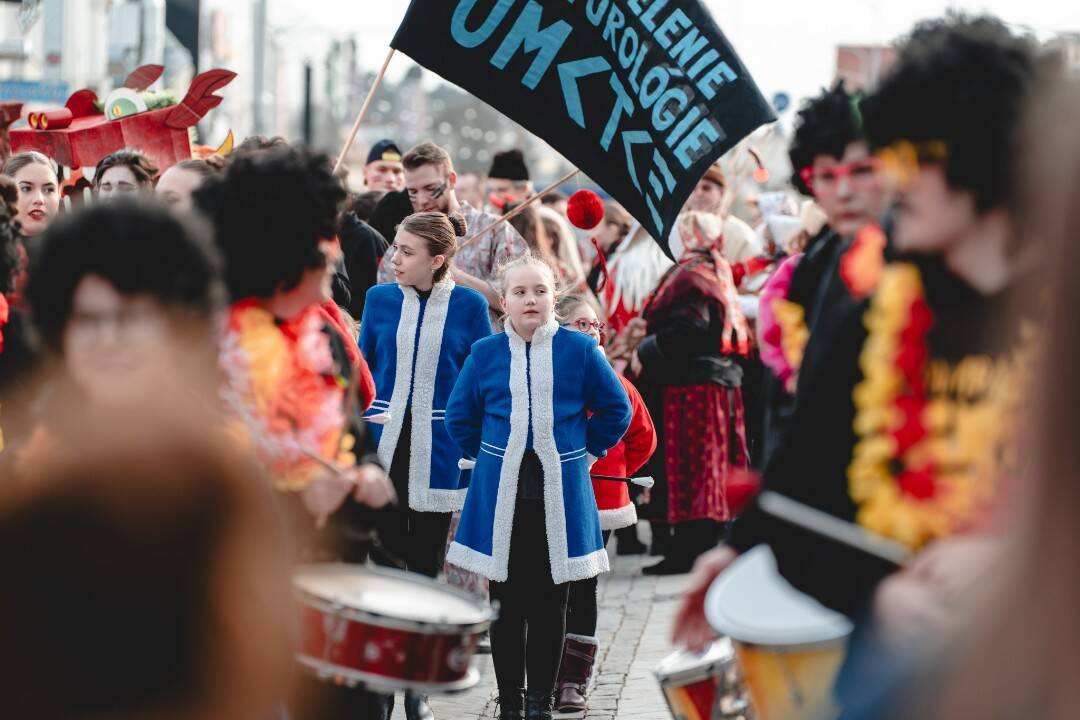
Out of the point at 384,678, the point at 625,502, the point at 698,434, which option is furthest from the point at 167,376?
the point at 698,434

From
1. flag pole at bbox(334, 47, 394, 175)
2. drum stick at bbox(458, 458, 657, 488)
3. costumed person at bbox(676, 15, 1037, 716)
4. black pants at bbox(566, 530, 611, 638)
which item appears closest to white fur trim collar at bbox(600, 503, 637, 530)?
drum stick at bbox(458, 458, 657, 488)

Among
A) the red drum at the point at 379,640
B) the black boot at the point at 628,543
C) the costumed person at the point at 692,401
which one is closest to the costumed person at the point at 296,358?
the red drum at the point at 379,640

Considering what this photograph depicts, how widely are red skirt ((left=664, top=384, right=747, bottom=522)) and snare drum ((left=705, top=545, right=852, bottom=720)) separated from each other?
6496 millimetres

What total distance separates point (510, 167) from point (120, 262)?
8.78 metres

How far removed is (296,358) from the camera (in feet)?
13.0

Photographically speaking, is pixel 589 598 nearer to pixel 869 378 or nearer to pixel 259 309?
pixel 259 309

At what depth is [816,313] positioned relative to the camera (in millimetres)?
4109

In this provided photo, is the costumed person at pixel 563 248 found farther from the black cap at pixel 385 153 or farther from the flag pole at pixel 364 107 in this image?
the flag pole at pixel 364 107

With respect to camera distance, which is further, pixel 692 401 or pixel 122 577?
pixel 692 401

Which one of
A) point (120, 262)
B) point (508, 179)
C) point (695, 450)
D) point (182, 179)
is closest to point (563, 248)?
point (695, 450)

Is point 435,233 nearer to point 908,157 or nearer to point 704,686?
point 704,686

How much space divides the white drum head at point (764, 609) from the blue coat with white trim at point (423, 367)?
11.1 ft

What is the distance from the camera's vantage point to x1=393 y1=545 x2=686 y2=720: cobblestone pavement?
6.73 m

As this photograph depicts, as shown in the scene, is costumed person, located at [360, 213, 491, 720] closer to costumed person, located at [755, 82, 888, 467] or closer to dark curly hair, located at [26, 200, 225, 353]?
costumed person, located at [755, 82, 888, 467]
